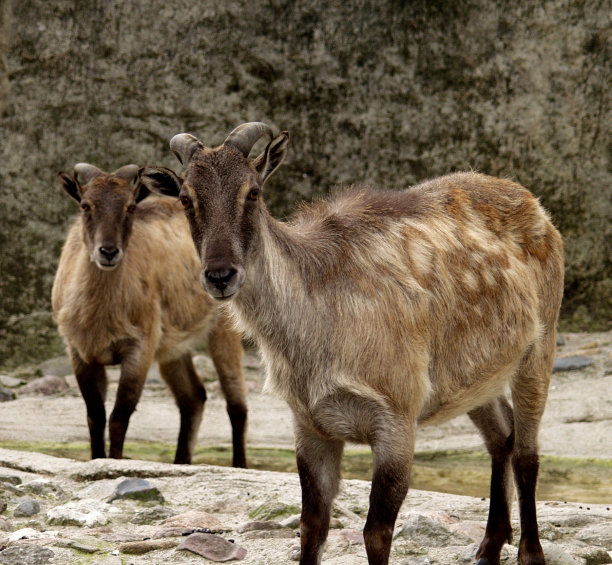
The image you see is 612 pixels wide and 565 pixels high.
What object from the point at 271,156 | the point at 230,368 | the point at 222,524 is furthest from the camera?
the point at 230,368

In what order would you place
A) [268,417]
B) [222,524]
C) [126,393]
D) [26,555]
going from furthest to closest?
[268,417] < [126,393] < [222,524] < [26,555]

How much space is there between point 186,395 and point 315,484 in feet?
14.6

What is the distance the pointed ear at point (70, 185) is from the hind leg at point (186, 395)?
1640mm

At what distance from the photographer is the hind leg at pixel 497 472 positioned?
475 centimetres

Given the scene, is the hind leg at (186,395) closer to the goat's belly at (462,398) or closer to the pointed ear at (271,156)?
the goat's belly at (462,398)

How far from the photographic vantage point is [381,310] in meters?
4.20

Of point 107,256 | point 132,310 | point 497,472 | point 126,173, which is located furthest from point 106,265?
point 497,472

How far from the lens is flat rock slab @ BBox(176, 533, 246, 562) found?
4789 mm

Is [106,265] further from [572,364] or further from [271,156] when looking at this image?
[572,364]

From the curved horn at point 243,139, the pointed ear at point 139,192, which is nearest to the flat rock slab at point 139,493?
the curved horn at point 243,139

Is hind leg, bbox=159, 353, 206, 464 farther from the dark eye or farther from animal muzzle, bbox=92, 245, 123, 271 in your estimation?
the dark eye

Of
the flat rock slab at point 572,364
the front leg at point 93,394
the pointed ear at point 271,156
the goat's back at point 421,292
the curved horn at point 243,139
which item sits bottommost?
the flat rock slab at point 572,364

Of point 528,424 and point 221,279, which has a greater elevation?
point 221,279

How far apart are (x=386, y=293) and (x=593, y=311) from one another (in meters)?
7.37
